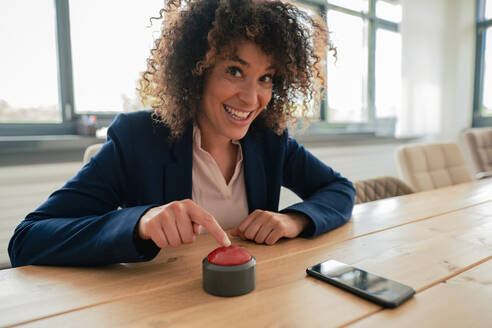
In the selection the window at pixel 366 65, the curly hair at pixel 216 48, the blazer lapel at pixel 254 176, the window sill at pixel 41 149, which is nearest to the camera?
the curly hair at pixel 216 48

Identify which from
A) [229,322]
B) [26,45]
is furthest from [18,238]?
[26,45]

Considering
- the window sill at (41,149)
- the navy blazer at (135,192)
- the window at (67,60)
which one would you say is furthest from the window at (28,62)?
the navy blazer at (135,192)

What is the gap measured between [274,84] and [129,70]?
4.44 ft

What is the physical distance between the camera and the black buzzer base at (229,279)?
1.76 ft

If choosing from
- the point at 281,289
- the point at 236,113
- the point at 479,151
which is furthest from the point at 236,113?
the point at 479,151

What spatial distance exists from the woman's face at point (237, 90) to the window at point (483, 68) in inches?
166

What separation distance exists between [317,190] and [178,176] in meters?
0.49

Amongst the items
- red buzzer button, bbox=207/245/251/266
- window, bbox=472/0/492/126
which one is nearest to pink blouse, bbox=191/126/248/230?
red buzzer button, bbox=207/245/251/266

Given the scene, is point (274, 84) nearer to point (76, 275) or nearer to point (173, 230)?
point (173, 230)

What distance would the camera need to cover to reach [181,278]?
0.62 meters

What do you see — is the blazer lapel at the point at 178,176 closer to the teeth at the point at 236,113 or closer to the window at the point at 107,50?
the teeth at the point at 236,113

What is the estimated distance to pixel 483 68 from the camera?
418cm

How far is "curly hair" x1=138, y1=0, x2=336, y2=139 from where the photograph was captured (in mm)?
979

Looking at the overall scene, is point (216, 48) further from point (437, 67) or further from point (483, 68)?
point (483, 68)
